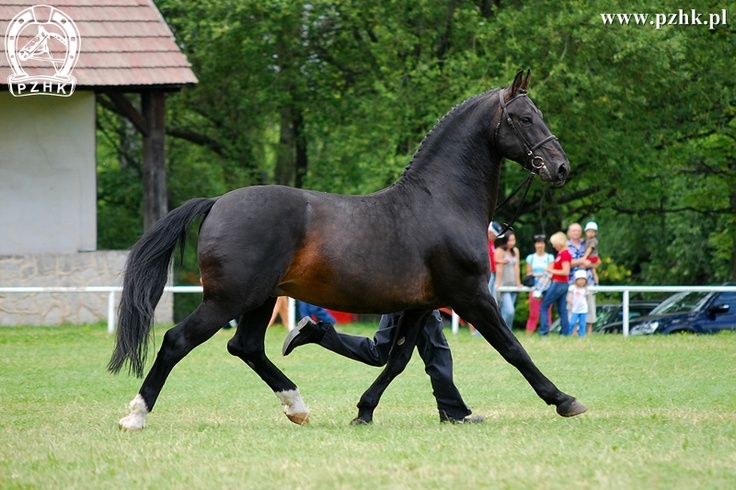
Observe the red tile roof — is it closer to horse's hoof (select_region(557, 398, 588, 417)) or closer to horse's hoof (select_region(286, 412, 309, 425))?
horse's hoof (select_region(286, 412, 309, 425))

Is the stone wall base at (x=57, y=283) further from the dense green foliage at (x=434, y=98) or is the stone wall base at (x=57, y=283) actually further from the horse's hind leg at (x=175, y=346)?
the horse's hind leg at (x=175, y=346)

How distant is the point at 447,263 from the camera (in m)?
7.39

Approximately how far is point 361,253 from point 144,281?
1.52 metres

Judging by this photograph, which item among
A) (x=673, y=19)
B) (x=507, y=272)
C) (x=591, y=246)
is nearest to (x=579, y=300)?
(x=591, y=246)

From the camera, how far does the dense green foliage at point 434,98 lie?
21.8 m

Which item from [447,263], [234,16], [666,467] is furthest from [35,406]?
[234,16]

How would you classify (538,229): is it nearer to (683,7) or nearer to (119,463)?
(683,7)

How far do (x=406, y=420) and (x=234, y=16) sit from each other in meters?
17.3

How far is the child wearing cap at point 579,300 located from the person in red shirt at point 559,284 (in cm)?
17

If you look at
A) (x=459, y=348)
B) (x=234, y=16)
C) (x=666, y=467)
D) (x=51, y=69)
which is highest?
(x=234, y=16)

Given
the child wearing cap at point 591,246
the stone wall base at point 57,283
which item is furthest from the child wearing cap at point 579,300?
the stone wall base at point 57,283

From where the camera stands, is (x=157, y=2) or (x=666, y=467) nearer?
(x=666, y=467)

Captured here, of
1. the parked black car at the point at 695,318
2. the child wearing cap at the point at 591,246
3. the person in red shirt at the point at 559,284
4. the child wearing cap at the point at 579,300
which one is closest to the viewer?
the person in red shirt at the point at 559,284

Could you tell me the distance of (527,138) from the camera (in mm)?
7680
